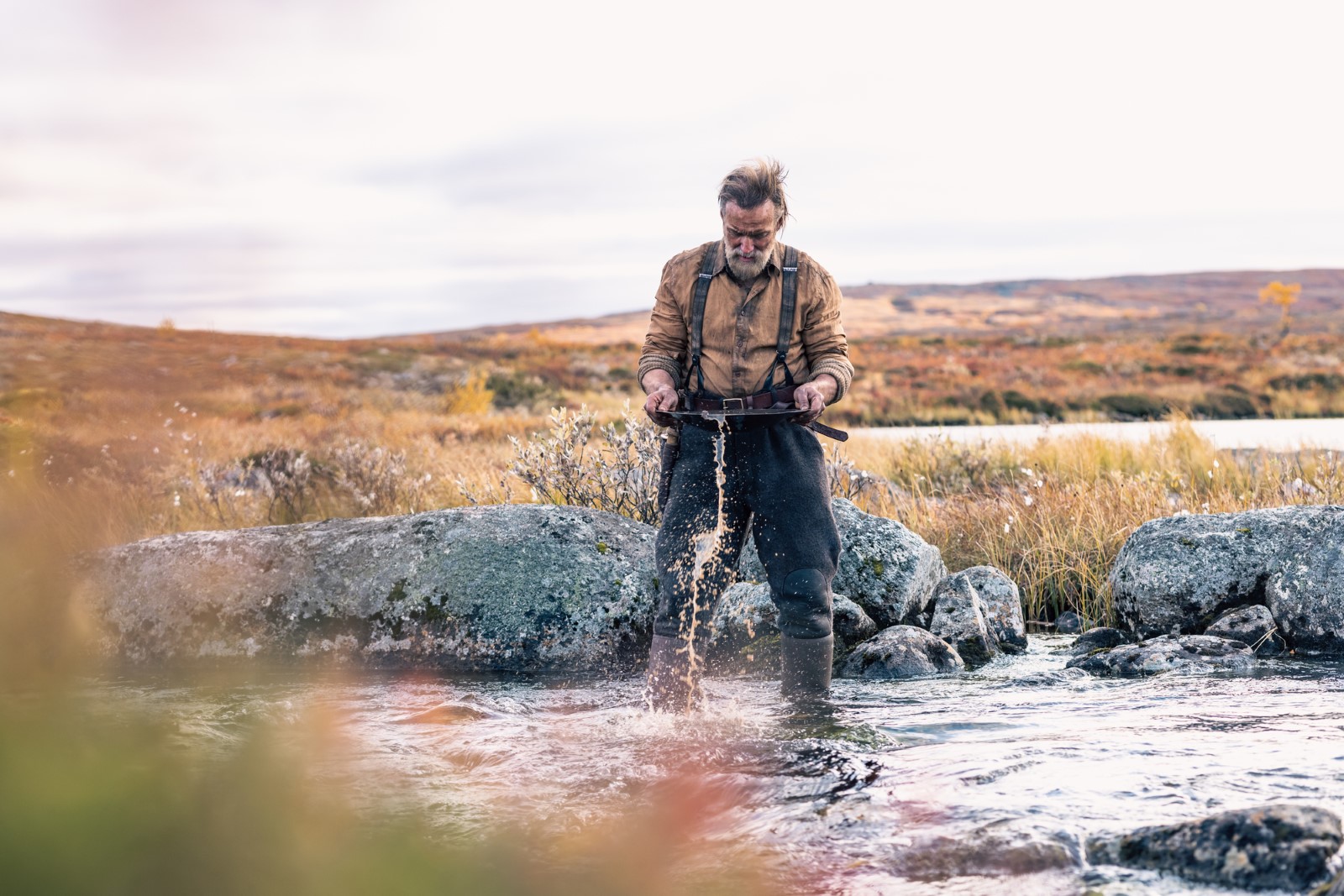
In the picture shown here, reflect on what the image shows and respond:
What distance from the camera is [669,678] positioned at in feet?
15.0

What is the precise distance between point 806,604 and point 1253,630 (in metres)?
3.01

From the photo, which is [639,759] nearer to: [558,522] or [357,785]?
[558,522]

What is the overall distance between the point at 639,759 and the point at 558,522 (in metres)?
2.34

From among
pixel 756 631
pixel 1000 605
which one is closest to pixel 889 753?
pixel 756 631

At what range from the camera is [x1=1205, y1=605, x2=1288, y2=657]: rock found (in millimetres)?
5941

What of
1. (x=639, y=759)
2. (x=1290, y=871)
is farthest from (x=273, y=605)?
(x=1290, y=871)

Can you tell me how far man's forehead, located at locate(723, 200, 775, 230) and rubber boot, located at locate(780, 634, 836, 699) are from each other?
164 centimetres

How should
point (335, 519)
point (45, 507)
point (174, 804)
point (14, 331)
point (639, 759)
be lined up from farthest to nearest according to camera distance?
point (335, 519), point (639, 759), point (45, 507), point (14, 331), point (174, 804)

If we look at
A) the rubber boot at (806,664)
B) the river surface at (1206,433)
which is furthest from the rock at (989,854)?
the river surface at (1206,433)

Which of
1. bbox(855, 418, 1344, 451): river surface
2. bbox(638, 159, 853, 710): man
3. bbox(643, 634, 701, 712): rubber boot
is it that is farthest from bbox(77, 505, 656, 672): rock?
bbox(855, 418, 1344, 451): river surface

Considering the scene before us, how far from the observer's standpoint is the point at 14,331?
232cm

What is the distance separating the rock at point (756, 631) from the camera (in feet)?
20.2

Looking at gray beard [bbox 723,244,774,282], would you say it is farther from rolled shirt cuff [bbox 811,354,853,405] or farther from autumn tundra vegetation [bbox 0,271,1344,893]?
autumn tundra vegetation [bbox 0,271,1344,893]

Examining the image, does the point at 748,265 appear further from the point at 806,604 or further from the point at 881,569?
the point at 881,569
